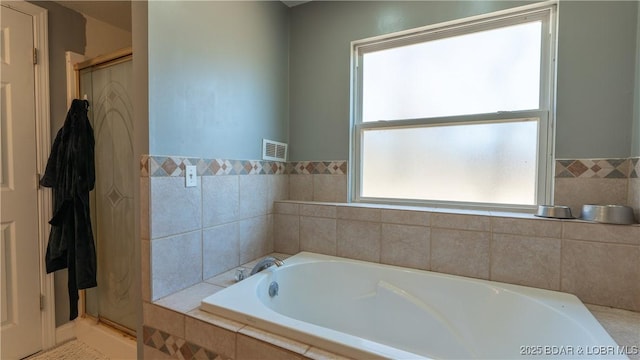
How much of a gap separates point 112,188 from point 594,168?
9.41 ft

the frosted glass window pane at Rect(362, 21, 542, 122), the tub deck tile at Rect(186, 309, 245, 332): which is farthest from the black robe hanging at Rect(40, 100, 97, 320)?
the frosted glass window pane at Rect(362, 21, 542, 122)

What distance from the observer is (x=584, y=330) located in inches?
Result: 42.1

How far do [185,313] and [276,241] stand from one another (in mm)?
962

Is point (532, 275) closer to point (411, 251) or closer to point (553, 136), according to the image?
point (411, 251)

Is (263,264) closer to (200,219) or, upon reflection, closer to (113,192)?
(200,219)

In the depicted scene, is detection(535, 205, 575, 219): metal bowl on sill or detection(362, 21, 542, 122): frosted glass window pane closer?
detection(535, 205, 575, 219): metal bowl on sill

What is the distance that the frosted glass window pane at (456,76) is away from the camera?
163 centimetres

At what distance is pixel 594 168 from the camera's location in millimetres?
1430

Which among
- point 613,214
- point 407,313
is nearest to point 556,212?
point 613,214

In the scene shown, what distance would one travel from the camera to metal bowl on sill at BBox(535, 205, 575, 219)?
139 centimetres

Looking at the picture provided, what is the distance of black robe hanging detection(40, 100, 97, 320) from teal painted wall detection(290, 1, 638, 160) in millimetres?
1398

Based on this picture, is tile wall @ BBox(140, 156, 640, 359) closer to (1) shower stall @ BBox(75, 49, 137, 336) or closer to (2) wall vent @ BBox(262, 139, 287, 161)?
(2) wall vent @ BBox(262, 139, 287, 161)

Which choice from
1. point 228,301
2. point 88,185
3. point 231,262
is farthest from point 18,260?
point 228,301

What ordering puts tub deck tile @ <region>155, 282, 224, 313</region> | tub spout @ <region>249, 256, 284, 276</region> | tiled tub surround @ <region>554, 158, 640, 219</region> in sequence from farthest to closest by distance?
tub spout @ <region>249, 256, 284, 276</region> → tiled tub surround @ <region>554, 158, 640, 219</region> → tub deck tile @ <region>155, 282, 224, 313</region>
